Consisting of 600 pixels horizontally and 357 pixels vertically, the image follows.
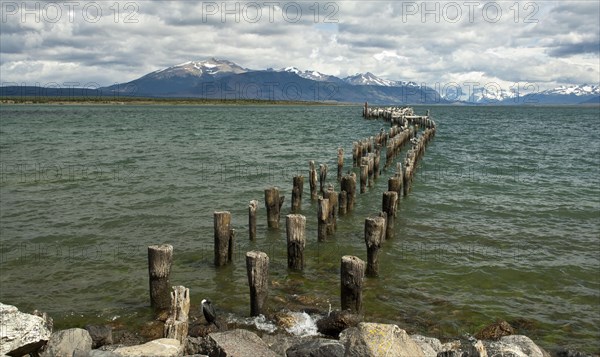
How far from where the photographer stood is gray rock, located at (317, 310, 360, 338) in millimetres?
9562

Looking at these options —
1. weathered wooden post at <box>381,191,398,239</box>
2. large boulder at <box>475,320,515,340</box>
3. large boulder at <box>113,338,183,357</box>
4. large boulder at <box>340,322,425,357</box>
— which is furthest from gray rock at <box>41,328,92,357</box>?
weathered wooden post at <box>381,191,398,239</box>

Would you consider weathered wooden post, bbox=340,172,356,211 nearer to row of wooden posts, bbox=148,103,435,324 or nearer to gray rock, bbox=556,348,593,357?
row of wooden posts, bbox=148,103,435,324

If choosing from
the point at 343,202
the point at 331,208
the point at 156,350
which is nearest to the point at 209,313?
the point at 156,350

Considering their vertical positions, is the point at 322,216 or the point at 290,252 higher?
the point at 322,216

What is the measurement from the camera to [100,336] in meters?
8.61

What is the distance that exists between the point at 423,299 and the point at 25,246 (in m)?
11.6

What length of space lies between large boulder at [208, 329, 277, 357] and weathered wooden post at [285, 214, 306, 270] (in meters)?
4.96

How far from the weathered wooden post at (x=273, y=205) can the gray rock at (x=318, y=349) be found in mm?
9161

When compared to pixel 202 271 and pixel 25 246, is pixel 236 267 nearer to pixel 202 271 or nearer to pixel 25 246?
pixel 202 271

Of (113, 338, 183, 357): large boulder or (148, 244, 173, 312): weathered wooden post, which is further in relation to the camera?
(148, 244, 173, 312): weathered wooden post

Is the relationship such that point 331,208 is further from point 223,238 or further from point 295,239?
point 223,238

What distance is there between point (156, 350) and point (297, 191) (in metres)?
Result: 12.5

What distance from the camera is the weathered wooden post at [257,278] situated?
1038cm

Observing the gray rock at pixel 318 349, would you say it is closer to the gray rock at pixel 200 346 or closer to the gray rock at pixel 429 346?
the gray rock at pixel 200 346
